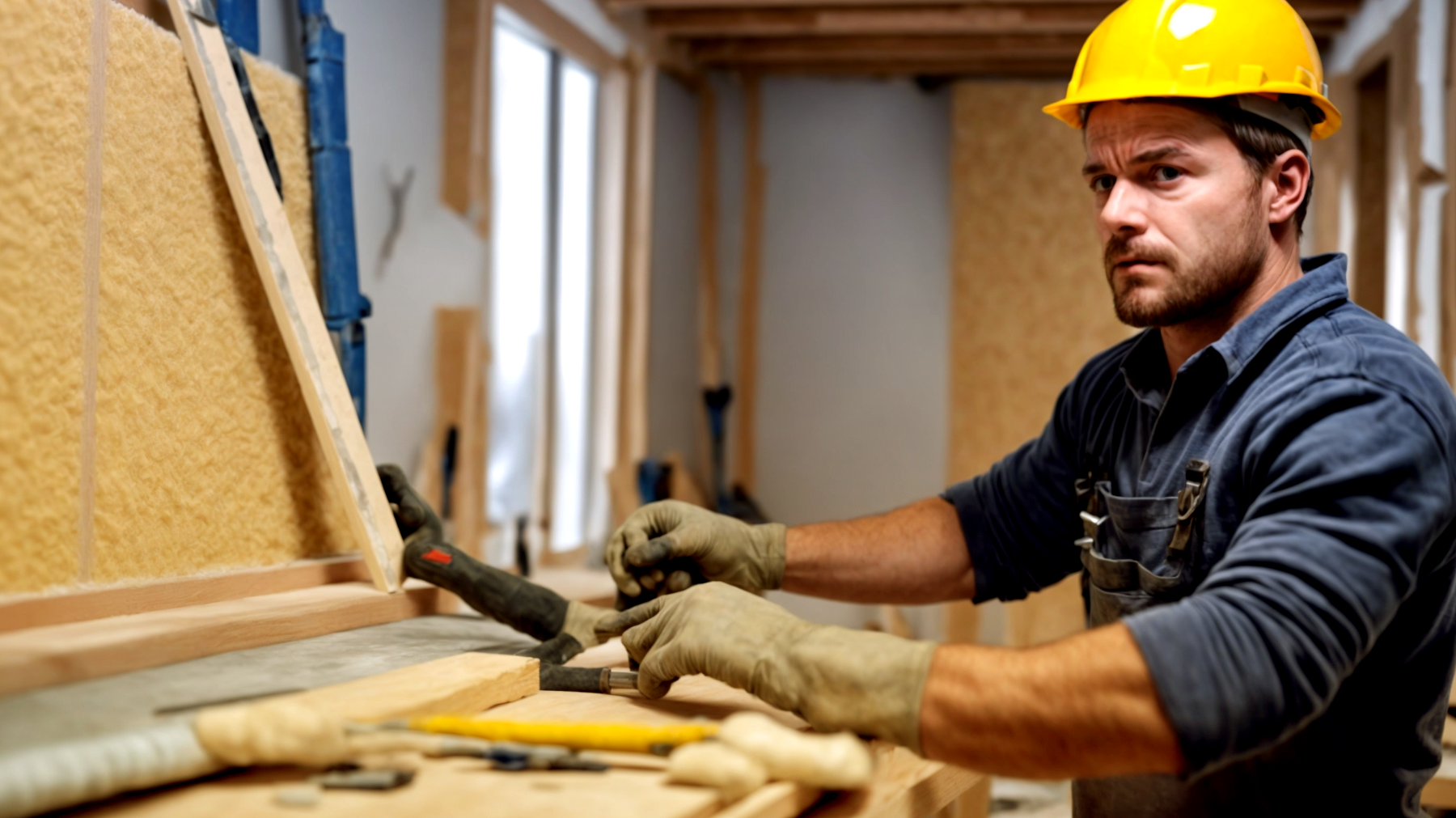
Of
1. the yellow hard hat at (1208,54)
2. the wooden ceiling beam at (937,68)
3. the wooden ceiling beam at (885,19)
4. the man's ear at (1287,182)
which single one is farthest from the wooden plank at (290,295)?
the wooden ceiling beam at (937,68)

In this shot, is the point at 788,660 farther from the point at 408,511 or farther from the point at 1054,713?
the point at 408,511

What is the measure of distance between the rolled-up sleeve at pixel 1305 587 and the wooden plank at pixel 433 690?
2.47 ft

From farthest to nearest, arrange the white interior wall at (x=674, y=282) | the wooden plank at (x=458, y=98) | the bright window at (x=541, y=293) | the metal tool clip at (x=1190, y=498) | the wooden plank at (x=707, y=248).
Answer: the wooden plank at (x=707, y=248) → the white interior wall at (x=674, y=282) → the bright window at (x=541, y=293) → the wooden plank at (x=458, y=98) → the metal tool clip at (x=1190, y=498)

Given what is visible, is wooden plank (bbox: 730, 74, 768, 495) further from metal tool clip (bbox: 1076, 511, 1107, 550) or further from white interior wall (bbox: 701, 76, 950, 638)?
metal tool clip (bbox: 1076, 511, 1107, 550)

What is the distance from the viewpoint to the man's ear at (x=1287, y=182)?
1638 mm

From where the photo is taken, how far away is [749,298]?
5.43 m

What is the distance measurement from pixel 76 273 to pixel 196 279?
0.25 m

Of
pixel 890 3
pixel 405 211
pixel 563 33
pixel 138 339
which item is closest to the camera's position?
pixel 138 339

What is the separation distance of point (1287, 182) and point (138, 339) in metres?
1.68

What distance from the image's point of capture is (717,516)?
1.94 m

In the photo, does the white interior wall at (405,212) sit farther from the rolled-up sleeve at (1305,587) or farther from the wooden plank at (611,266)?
the rolled-up sleeve at (1305,587)

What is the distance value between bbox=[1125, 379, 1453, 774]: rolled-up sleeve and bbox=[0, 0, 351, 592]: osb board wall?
1.32 m

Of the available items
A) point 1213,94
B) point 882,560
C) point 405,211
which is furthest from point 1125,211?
point 405,211

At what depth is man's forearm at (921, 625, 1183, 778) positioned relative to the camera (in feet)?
3.73
